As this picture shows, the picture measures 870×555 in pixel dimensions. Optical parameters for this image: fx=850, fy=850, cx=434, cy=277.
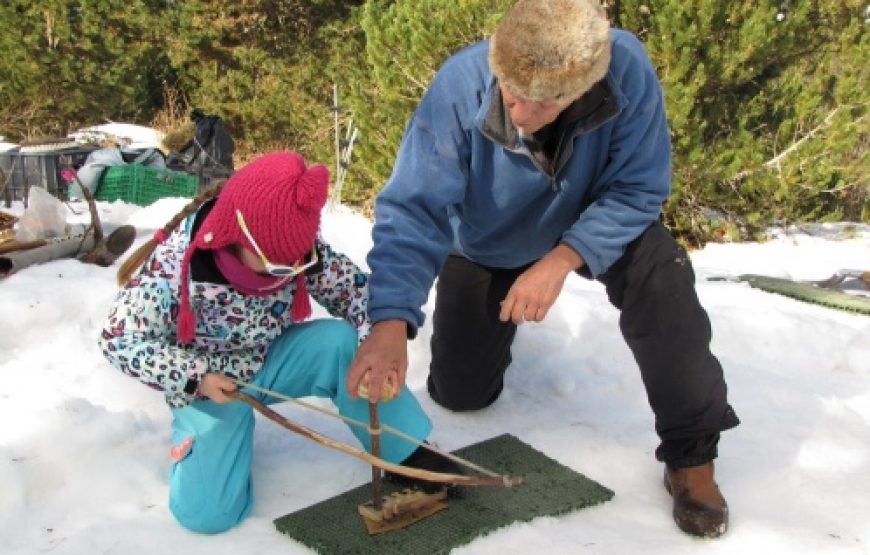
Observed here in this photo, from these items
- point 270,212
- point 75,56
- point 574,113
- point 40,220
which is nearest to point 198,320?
point 270,212

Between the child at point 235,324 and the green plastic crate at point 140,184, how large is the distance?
473 cm

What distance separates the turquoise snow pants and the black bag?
221 inches

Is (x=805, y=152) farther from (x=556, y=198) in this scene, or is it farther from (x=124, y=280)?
(x=124, y=280)

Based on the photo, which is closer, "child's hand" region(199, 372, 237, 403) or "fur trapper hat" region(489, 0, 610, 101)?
"fur trapper hat" region(489, 0, 610, 101)

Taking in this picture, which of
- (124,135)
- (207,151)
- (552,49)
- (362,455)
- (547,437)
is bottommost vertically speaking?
(124,135)

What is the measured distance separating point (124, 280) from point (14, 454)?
55 cm

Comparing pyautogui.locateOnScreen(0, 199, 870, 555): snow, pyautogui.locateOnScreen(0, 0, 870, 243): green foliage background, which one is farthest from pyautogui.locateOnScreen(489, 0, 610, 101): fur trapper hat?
pyautogui.locateOnScreen(0, 0, 870, 243): green foliage background

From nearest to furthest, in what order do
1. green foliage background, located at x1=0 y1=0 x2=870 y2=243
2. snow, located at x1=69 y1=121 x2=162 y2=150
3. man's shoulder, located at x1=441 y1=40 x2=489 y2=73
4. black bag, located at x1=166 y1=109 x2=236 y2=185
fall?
1. man's shoulder, located at x1=441 y1=40 x2=489 y2=73
2. green foliage background, located at x1=0 y1=0 x2=870 y2=243
3. black bag, located at x1=166 y1=109 x2=236 y2=185
4. snow, located at x1=69 y1=121 x2=162 y2=150

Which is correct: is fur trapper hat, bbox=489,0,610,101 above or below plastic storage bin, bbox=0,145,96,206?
above

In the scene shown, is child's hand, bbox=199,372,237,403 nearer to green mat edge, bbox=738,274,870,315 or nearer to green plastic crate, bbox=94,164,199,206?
green mat edge, bbox=738,274,870,315

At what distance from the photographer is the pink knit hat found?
185cm

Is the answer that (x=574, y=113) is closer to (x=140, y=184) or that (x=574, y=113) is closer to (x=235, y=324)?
(x=235, y=324)

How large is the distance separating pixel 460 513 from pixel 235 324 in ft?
2.38

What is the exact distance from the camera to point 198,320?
2082 mm
